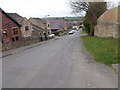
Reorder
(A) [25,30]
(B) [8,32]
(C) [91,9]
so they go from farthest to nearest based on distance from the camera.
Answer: (A) [25,30], (C) [91,9], (B) [8,32]

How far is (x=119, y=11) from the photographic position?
15.2 m

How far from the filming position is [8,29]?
3078cm

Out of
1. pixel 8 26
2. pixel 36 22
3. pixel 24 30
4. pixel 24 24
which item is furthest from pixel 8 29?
pixel 36 22

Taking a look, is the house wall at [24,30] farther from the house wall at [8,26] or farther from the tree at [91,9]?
the tree at [91,9]

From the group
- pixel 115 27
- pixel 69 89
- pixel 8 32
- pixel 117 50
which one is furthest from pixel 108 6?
pixel 69 89

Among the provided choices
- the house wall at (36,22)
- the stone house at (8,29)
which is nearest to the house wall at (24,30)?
the stone house at (8,29)

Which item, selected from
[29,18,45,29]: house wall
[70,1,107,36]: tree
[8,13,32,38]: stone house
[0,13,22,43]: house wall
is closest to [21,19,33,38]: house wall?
[8,13,32,38]: stone house

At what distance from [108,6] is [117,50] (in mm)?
26303

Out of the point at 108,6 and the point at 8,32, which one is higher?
the point at 108,6

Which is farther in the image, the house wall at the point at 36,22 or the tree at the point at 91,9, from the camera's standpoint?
the house wall at the point at 36,22

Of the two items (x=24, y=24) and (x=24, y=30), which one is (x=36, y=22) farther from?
(x=24, y=24)

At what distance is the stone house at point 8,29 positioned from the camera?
94.6 ft

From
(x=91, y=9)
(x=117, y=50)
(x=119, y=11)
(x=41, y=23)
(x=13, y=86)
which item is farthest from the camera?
(x=41, y=23)

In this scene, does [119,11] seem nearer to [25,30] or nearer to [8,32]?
[8,32]
